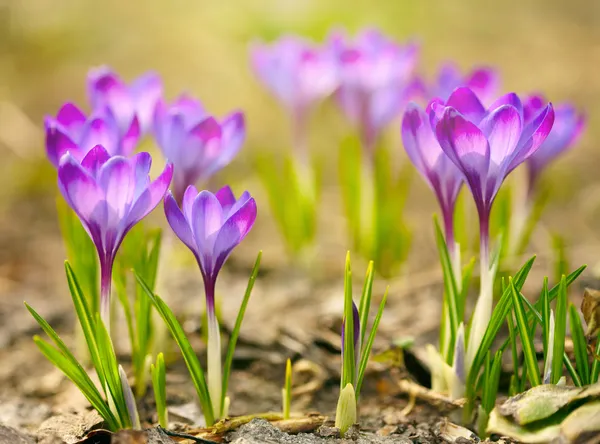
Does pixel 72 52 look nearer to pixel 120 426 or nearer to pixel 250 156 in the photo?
pixel 250 156

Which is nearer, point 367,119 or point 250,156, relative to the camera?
point 367,119

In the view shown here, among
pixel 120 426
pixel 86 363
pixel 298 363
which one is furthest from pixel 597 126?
pixel 120 426

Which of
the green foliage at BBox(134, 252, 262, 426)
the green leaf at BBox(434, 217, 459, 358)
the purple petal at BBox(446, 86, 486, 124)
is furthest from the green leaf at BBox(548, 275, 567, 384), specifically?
the green foliage at BBox(134, 252, 262, 426)

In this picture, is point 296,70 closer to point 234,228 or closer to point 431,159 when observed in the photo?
point 431,159

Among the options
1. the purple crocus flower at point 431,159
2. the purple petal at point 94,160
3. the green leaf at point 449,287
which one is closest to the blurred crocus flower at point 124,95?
the purple petal at point 94,160

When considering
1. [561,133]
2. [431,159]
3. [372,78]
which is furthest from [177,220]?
[372,78]

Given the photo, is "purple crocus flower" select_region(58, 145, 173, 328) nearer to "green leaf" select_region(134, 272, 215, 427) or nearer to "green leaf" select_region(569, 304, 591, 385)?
"green leaf" select_region(134, 272, 215, 427)

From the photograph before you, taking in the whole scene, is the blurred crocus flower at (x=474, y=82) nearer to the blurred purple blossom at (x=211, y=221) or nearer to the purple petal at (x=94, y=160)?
the blurred purple blossom at (x=211, y=221)
